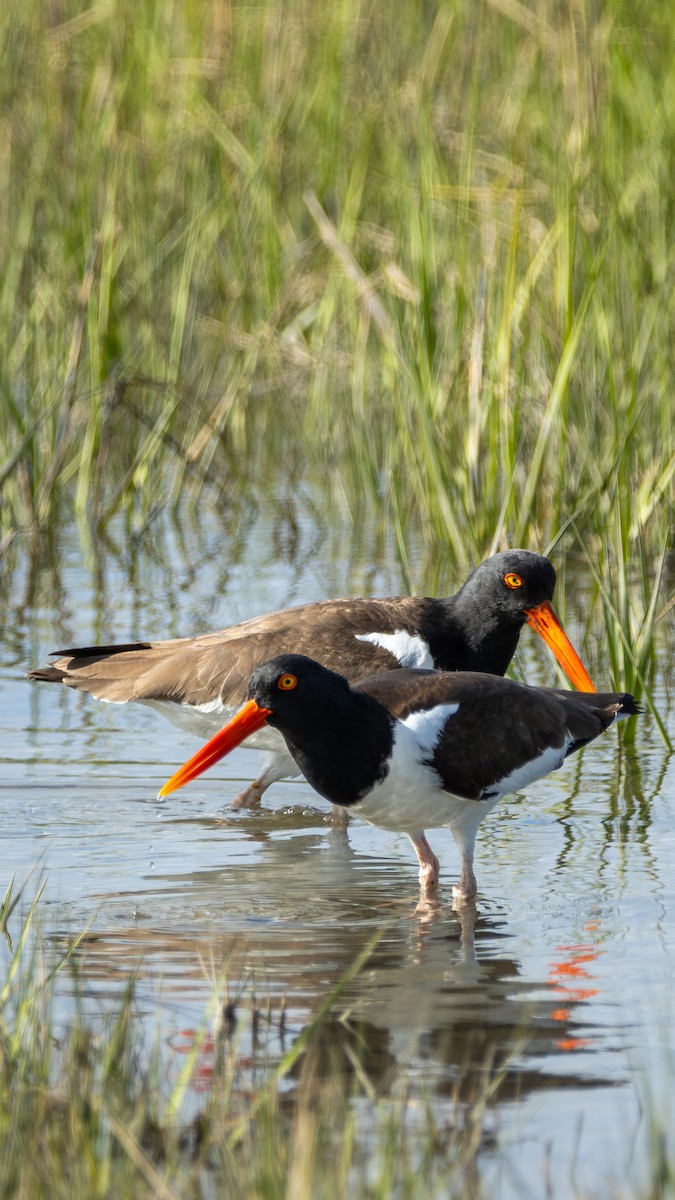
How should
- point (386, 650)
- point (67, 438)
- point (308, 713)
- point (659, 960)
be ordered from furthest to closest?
point (67, 438) → point (386, 650) → point (308, 713) → point (659, 960)

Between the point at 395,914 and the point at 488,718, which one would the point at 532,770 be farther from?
the point at 395,914

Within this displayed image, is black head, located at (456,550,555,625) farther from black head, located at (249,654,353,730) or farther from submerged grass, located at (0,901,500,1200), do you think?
submerged grass, located at (0,901,500,1200)

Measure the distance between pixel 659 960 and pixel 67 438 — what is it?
17.2ft

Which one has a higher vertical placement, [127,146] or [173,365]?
[127,146]

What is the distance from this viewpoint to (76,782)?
631cm

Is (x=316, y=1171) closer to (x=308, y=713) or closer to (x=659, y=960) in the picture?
(x=659, y=960)

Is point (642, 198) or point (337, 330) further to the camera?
point (337, 330)

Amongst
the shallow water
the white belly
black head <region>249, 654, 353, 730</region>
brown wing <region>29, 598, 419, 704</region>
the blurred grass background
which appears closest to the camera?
the shallow water

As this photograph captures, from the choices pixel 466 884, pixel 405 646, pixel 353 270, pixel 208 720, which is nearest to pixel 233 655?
pixel 208 720

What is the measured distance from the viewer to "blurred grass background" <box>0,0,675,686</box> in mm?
7656

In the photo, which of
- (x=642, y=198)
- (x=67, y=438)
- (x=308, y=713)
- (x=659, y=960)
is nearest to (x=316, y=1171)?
(x=659, y=960)

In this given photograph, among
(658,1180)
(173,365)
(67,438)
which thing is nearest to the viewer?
(658,1180)

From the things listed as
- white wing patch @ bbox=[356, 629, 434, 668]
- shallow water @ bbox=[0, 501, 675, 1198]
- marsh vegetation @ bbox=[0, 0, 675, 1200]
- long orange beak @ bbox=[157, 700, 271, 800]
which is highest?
marsh vegetation @ bbox=[0, 0, 675, 1200]

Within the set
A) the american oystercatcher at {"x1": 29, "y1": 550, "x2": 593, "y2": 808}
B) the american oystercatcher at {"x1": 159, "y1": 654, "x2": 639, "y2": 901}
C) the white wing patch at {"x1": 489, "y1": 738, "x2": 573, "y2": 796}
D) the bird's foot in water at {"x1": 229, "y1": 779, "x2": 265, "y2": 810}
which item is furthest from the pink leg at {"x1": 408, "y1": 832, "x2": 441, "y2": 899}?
the bird's foot in water at {"x1": 229, "y1": 779, "x2": 265, "y2": 810}
